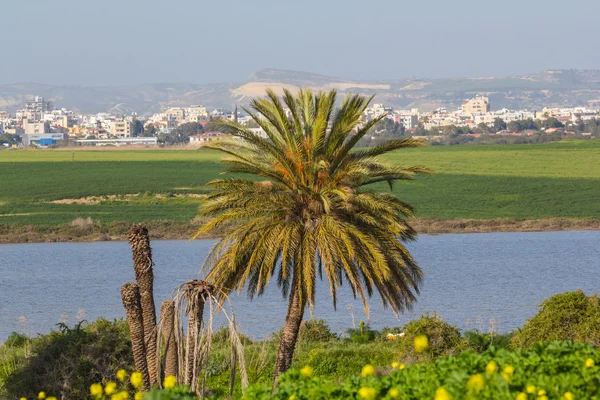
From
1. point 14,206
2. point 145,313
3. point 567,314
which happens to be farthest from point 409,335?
point 14,206

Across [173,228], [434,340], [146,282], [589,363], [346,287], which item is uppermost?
[589,363]

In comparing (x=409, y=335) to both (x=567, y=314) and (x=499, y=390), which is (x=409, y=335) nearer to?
(x=567, y=314)

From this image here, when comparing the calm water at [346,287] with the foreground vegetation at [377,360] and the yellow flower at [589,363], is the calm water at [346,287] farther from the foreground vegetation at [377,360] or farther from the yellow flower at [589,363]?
the yellow flower at [589,363]

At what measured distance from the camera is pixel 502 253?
55.0 m

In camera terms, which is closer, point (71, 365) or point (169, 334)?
point (169, 334)

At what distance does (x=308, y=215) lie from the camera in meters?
20.2

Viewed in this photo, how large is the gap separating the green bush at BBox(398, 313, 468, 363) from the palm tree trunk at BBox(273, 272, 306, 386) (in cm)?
226

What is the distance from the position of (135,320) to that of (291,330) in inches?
184

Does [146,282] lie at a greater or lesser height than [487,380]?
lesser

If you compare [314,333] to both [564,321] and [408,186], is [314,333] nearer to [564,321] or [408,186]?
[564,321]

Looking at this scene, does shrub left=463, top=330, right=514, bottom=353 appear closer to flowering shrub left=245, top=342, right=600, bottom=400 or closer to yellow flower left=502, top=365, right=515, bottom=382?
flowering shrub left=245, top=342, right=600, bottom=400

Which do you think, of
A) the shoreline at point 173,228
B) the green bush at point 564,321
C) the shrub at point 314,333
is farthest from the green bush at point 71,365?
the shoreline at point 173,228

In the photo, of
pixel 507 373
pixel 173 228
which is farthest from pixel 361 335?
pixel 173 228

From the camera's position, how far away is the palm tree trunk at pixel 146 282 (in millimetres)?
16250
